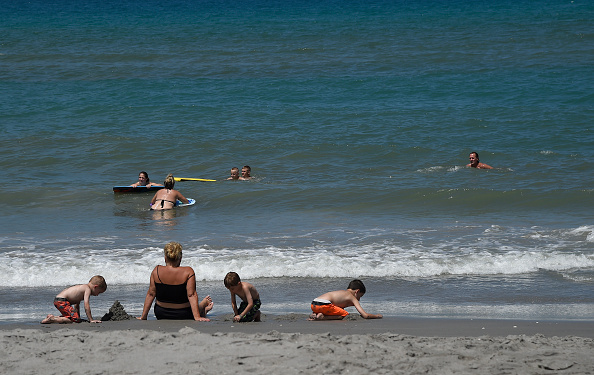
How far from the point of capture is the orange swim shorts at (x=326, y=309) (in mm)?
7855

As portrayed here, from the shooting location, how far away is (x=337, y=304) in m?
8.03

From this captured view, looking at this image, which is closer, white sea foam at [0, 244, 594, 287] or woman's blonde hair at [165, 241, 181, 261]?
woman's blonde hair at [165, 241, 181, 261]

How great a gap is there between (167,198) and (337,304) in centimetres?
795

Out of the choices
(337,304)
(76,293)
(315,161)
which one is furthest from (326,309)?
(315,161)

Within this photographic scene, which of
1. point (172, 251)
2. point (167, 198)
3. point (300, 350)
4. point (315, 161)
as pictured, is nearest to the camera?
point (300, 350)

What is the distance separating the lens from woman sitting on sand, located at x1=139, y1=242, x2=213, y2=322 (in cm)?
766

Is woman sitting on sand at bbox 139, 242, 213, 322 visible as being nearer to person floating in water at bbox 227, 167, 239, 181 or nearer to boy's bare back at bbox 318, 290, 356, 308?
boy's bare back at bbox 318, 290, 356, 308

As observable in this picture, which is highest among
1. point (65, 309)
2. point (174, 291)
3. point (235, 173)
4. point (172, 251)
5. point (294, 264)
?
point (235, 173)

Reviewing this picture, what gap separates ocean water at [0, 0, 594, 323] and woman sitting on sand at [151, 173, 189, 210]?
49 cm

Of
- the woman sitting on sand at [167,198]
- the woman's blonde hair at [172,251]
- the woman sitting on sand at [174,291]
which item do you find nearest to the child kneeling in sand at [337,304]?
the woman sitting on sand at [174,291]

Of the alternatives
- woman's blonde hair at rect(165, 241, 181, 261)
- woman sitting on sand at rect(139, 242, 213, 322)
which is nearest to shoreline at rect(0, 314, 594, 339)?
woman sitting on sand at rect(139, 242, 213, 322)

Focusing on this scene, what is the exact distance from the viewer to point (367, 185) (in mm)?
16438

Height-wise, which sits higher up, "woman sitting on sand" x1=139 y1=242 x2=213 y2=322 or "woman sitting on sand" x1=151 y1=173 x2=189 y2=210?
"woman sitting on sand" x1=151 y1=173 x2=189 y2=210

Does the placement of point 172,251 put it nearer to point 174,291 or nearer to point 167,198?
point 174,291
